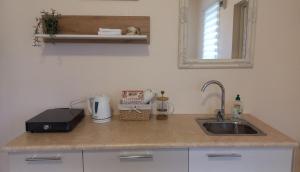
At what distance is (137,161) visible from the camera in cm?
131

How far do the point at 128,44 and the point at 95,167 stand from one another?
0.98 metres

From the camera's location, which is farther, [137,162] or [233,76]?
[233,76]

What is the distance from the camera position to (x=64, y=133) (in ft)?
4.76

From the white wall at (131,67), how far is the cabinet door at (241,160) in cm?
63

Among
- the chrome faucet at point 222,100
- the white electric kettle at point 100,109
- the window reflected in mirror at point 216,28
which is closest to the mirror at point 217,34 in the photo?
the window reflected in mirror at point 216,28

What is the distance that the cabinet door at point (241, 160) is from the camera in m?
1.32

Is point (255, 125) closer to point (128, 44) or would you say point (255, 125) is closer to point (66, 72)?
point (128, 44)

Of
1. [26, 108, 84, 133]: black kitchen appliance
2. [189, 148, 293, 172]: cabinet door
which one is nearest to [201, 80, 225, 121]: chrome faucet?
[189, 148, 293, 172]: cabinet door

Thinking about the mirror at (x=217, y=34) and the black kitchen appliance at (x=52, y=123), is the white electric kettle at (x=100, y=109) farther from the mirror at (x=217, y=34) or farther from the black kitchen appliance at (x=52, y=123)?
the mirror at (x=217, y=34)

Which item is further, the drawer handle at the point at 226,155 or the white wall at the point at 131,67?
the white wall at the point at 131,67

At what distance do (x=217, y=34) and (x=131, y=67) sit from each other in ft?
2.52

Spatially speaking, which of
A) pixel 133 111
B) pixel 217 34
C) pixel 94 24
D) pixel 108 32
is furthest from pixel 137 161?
pixel 217 34

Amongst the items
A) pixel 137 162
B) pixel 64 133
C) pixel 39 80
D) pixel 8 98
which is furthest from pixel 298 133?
pixel 8 98

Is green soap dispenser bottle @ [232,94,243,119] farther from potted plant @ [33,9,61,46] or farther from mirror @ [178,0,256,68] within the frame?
potted plant @ [33,9,61,46]
